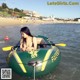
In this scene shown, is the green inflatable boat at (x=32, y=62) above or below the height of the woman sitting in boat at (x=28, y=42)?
below

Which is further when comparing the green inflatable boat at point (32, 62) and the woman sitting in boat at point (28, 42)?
the woman sitting in boat at point (28, 42)

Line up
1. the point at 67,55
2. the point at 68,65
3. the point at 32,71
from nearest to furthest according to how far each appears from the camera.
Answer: the point at 32,71 < the point at 68,65 < the point at 67,55

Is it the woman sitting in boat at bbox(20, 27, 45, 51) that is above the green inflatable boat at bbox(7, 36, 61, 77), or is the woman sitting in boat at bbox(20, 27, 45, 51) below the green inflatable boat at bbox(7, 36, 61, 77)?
above

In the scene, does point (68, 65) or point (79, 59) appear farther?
point (79, 59)

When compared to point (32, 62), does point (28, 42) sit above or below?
above

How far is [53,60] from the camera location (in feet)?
29.8

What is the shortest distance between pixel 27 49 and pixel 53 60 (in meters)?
1.17

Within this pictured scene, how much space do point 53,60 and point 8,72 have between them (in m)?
1.90

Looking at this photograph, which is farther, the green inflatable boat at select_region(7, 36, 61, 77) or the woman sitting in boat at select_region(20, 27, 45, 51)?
the woman sitting in boat at select_region(20, 27, 45, 51)

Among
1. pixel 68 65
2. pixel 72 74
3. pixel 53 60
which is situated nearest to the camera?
pixel 53 60

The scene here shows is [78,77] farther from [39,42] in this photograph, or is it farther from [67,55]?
[67,55]

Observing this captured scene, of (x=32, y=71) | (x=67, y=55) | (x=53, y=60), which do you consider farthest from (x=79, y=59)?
(x=32, y=71)

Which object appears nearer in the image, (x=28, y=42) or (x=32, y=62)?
(x=32, y=62)

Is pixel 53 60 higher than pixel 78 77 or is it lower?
higher
